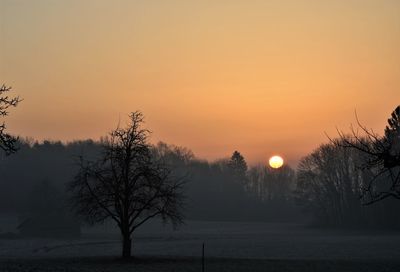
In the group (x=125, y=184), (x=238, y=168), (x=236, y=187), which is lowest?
(x=125, y=184)

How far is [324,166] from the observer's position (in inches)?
4429

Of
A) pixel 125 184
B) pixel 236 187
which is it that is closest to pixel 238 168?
pixel 236 187

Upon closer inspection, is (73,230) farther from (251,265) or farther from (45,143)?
(45,143)

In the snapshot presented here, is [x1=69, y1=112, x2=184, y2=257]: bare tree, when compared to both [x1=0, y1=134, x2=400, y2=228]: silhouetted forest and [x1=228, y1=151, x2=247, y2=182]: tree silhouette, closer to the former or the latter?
[x1=0, y1=134, x2=400, y2=228]: silhouetted forest

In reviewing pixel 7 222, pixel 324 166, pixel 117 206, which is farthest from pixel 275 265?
pixel 7 222

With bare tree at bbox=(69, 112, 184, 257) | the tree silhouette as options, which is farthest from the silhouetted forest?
bare tree at bbox=(69, 112, 184, 257)

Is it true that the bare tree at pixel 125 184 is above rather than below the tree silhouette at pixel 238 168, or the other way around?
below

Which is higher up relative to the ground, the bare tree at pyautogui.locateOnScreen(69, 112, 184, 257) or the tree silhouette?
the tree silhouette

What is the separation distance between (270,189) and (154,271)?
16703 centimetres

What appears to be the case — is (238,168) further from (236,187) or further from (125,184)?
(125,184)

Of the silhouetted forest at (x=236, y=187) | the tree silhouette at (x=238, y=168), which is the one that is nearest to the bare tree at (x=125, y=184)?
the silhouetted forest at (x=236, y=187)

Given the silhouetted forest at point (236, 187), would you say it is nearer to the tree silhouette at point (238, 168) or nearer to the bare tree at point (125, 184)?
the tree silhouette at point (238, 168)

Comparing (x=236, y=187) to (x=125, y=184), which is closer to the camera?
(x=125, y=184)

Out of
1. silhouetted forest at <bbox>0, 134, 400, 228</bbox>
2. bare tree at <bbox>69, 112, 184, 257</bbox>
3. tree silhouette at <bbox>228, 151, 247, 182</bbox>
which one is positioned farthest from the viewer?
tree silhouette at <bbox>228, 151, 247, 182</bbox>
